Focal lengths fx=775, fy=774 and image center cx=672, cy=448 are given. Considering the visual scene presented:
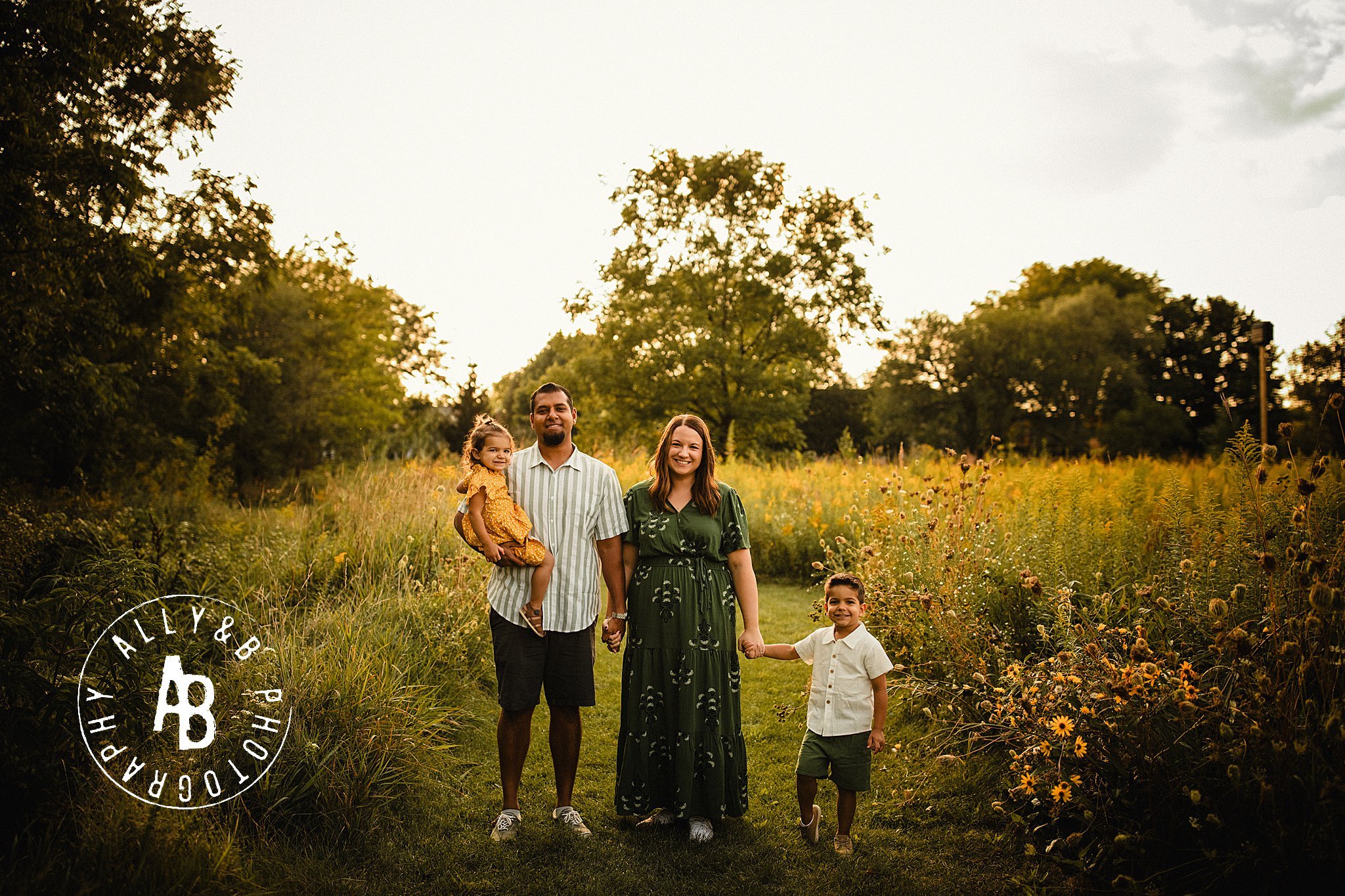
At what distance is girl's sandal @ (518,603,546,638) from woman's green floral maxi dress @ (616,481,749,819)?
466 mm

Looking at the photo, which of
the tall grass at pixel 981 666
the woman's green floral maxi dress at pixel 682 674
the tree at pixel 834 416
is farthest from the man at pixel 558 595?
the tree at pixel 834 416

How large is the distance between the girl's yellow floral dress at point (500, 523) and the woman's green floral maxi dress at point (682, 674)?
1.62 ft

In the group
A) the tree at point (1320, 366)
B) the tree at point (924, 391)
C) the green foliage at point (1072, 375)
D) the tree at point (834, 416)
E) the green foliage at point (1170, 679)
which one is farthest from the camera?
the tree at point (834, 416)

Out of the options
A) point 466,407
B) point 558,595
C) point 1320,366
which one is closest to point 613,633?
point 558,595

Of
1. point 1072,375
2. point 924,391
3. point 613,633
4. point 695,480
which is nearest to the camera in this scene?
point 613,633

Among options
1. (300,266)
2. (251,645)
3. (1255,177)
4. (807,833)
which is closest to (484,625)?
(251,645)

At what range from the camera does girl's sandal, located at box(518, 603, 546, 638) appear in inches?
138

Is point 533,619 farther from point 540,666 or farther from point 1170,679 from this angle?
point 1170,679

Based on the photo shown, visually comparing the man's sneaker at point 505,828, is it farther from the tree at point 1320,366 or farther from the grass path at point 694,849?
the tree at point 1320,366

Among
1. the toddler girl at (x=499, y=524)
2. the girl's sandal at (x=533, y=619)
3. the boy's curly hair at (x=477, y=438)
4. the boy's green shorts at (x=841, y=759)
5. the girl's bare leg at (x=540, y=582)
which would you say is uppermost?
the boy's curly hair at (x=477, y=438)

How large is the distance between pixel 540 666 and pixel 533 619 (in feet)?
0.83

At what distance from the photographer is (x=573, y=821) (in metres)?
3.69

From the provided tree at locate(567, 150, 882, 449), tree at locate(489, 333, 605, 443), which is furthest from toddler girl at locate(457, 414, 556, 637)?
tree at locate(567, 150, 882, 449)

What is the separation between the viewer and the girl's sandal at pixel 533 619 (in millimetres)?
3508
